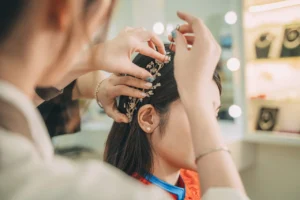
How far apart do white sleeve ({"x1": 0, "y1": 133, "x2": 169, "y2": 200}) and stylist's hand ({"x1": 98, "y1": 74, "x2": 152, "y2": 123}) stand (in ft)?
1.52

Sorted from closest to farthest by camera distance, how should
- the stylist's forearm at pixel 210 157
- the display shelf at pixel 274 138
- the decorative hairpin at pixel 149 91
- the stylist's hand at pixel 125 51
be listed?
the stylist's forearm at pixel 210 157, the stylist's hand at pixel 125 51, the decorative hairpin at pixel 149 91, the display shelf at pixel 274 138

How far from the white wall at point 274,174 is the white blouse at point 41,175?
5.70 feet

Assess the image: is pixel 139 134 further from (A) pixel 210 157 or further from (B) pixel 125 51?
(A) pixel 210 157

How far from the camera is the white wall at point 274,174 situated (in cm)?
188

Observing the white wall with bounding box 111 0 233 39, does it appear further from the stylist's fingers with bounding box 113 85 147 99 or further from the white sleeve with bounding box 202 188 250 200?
the white sleeve with bounding box 202 188 250 200

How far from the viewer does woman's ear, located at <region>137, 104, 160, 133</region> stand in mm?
841

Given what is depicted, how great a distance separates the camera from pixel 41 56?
35 cm

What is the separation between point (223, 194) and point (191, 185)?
22.3 inches

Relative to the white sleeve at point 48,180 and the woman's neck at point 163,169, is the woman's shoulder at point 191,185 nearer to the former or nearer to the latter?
the woman's neck at point 163,169

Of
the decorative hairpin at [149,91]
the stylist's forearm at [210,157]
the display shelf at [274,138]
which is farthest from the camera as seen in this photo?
the display shelf at [274,138]

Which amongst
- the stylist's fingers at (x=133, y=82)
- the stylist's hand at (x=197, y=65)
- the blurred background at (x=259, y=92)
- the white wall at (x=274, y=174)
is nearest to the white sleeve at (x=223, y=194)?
the stylist's hand at (x=197, y=65)

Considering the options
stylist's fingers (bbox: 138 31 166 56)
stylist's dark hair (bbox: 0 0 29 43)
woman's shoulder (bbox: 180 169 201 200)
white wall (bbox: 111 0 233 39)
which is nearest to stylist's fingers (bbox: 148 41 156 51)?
stylist's fingers (bbox: 138 31 166 56)

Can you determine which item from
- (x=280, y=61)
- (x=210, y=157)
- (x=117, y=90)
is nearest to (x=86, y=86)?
(x=117, y=90)

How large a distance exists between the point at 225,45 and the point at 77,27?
1.74 m
